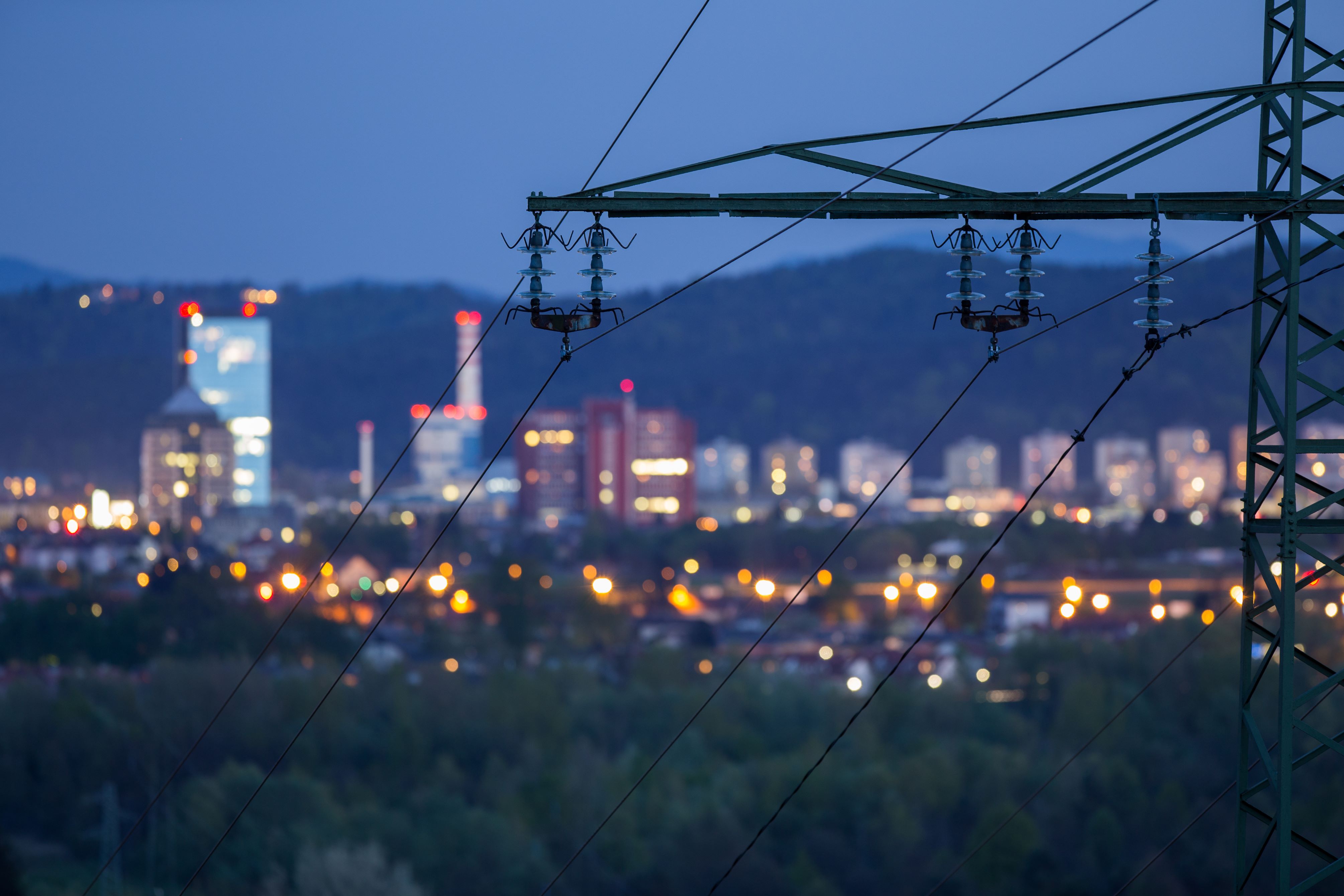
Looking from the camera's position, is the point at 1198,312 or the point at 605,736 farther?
the point at 1198,312

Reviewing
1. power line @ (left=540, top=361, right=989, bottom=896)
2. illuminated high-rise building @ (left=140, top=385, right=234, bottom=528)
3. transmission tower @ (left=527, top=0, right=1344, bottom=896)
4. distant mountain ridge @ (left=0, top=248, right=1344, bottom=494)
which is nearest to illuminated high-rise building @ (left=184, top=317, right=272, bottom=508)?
distant mountain ridge @ (left=0, top=248, right=1344, bottom=494)

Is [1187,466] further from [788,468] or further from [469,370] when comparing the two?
[469,370]

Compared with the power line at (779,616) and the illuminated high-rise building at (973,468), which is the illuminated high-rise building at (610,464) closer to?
the illuminated high-rise building at (973,468)

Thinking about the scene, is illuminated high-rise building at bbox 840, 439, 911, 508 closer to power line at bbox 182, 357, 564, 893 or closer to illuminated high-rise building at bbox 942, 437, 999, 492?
illuminated high-rise building at bbox 942, 437, 999, 492

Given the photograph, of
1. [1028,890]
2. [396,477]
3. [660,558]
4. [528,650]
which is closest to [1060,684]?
[1028,890]

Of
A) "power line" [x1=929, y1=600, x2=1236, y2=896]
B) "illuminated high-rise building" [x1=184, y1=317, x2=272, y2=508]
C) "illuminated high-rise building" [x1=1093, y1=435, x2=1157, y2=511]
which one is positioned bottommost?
"power line" [x1=929, y1=600, x2=1236, y2=896]

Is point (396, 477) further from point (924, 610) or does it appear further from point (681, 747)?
point (681, 747)
